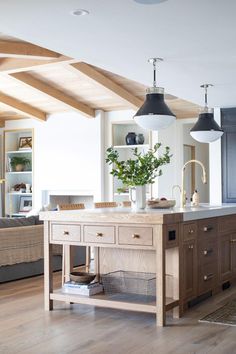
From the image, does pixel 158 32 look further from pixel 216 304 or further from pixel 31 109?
pixel 31 109

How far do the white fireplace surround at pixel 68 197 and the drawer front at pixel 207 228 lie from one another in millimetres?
4938

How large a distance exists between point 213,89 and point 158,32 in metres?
2.26

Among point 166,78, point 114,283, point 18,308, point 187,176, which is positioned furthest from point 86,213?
point 187,176

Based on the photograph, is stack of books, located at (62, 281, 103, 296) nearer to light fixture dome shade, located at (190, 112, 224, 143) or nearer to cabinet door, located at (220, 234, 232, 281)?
cabinet door, located at (220, 234, 232, 281)

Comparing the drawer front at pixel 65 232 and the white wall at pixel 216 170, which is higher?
the white wall at pixel 216 170

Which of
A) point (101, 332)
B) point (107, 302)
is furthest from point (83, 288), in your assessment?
point (101, 332)

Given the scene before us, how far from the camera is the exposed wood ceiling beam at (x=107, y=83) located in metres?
7.45

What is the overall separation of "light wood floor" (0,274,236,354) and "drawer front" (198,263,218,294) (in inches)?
6.3

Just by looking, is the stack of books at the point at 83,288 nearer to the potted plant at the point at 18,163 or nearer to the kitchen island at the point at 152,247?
the kitchen island at the point at 152,247

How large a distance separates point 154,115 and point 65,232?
4.25 feet

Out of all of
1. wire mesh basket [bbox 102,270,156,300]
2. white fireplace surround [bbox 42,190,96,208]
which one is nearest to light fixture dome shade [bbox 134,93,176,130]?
wire mesh basket [bbox 102,270,156,300]

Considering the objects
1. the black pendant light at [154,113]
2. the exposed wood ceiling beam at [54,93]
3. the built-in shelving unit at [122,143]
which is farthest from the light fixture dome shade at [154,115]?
the built-in shelving unit at [122,143]

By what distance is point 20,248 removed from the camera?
6047 mm

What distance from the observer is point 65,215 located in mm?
4359
